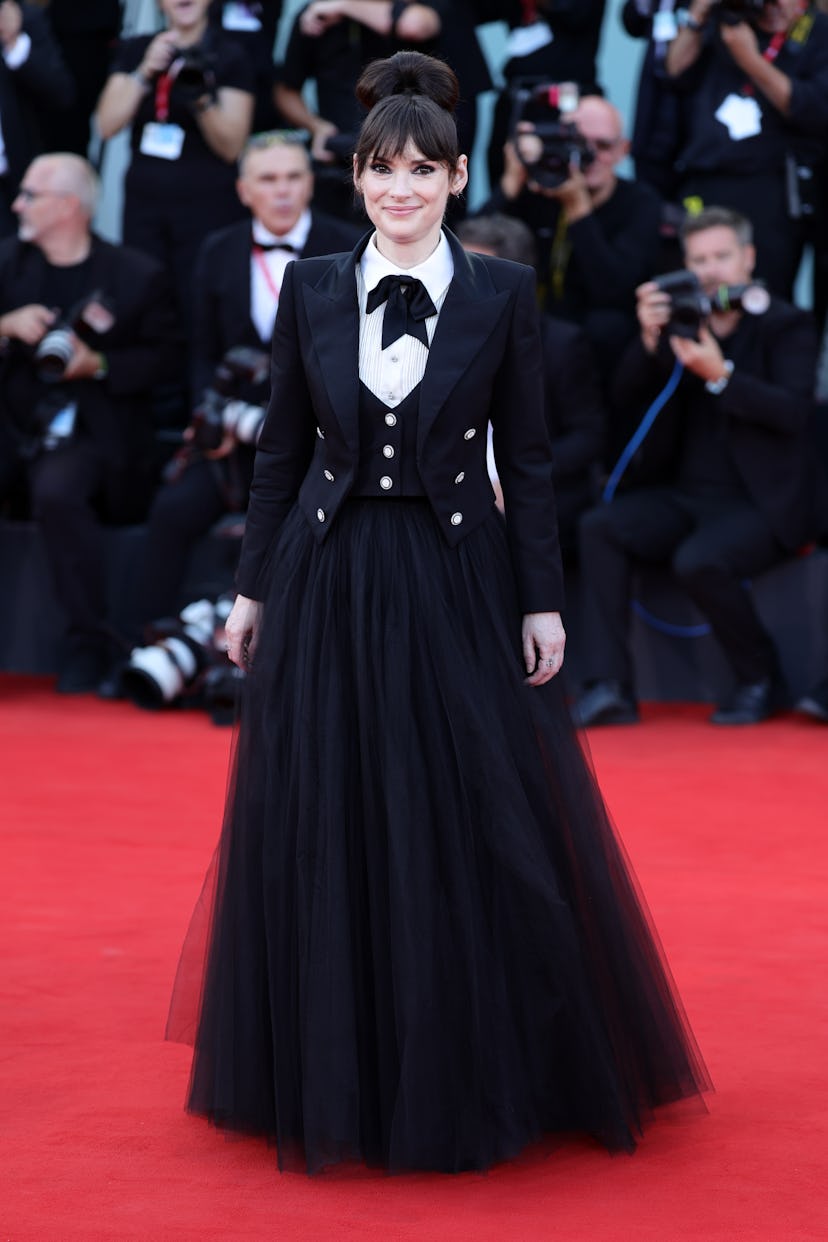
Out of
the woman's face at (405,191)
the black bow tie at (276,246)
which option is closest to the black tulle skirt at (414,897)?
the woman's face at (405,191)

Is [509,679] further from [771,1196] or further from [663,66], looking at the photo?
[663,66]

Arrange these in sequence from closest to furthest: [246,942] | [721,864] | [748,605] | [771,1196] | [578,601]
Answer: [771,1196] < [246,942] < [721,864] < [748,605] < [578,601]

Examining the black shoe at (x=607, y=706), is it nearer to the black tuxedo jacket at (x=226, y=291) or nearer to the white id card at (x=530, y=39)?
the black tuxedo jacket at (x=226, y=291)

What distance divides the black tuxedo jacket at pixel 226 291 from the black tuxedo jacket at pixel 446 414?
3.68m

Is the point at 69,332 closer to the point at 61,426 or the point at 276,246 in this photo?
the point at 61,426

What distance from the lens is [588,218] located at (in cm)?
640

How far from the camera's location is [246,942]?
2697 millimetres

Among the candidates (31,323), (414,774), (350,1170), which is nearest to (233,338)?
(31,323)

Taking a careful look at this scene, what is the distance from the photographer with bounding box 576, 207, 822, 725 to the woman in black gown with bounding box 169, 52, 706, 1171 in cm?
323

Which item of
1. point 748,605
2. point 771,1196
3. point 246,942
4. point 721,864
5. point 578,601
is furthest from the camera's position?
point 578,601

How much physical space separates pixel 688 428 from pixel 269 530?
3619 millimetres

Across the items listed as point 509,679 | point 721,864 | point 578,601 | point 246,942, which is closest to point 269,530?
point 509,679

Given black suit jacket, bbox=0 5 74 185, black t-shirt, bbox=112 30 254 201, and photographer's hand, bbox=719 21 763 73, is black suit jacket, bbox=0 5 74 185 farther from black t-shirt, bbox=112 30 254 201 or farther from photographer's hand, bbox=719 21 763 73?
photographer's hand, bbox=719 21 763 73

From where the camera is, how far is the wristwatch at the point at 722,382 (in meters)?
5.93
